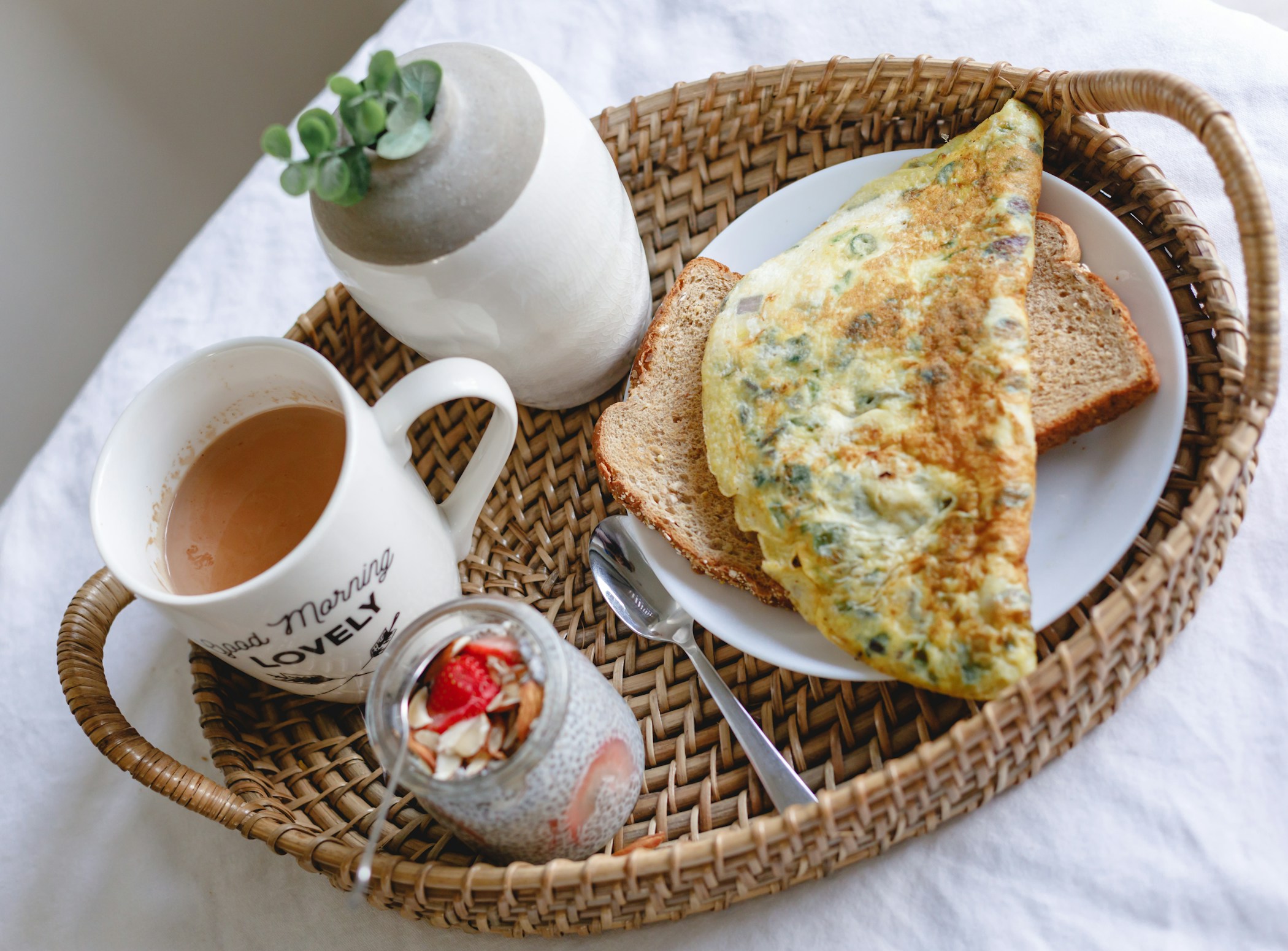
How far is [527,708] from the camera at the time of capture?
1010 mm

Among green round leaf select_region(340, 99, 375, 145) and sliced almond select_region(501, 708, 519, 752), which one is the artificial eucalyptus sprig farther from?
sliced almond select_region(501, 708, 519, 752)

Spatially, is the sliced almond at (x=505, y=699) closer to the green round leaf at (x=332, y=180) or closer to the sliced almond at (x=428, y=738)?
the sliced almond at (x=428, y=738)

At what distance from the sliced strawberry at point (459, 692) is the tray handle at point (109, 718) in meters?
0.38

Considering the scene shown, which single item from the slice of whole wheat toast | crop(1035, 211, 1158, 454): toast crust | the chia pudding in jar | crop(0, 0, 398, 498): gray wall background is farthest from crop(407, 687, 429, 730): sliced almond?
crop(0, 0, 398, 498): gray wall background

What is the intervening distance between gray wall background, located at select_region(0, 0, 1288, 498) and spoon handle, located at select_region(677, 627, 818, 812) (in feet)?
7.53

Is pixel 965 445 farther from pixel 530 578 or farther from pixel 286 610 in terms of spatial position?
pixel 286 610

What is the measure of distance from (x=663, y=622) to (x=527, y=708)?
38 cm

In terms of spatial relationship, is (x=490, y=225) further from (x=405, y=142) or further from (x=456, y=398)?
(x=456, y=398)

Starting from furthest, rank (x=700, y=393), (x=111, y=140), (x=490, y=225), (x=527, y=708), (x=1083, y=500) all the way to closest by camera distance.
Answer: (x=111, y=140) < (x=700, y=393) < (x=1083, y=500) < (x=490, y=225) < (x=527, y=708)

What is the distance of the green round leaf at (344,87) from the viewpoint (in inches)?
40.9

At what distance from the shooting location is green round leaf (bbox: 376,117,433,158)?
3.47 ft

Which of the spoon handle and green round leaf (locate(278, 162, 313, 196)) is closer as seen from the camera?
green round leaf (locate(278, 162, 313, 196))

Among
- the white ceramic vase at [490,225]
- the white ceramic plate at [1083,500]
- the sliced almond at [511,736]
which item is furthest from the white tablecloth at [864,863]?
the white ceramic vase at [490,225]

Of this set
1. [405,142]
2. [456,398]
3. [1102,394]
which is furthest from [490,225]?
[1102,394]
